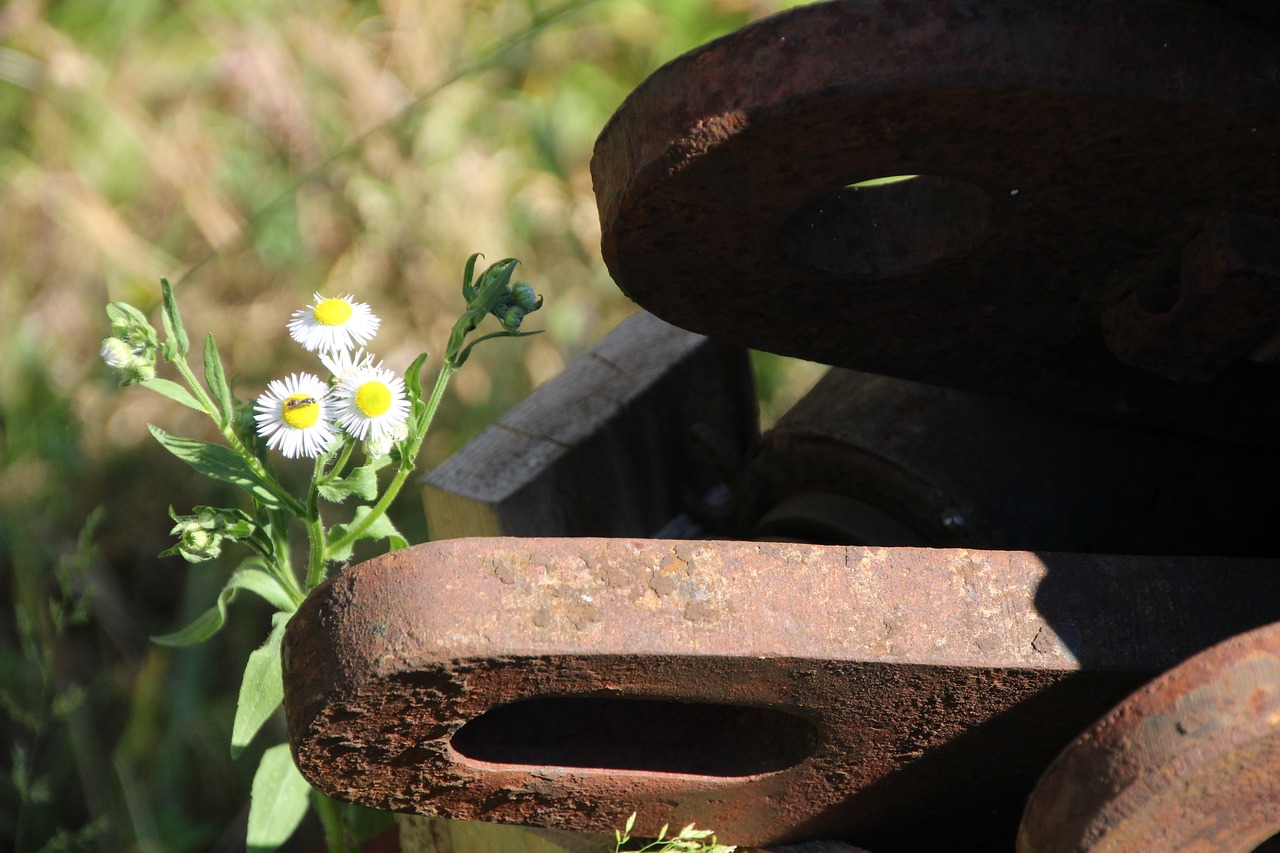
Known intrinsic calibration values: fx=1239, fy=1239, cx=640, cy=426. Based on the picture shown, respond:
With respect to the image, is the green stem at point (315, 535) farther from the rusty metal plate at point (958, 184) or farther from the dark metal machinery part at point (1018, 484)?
the dark metal machinery part at point (1018, 484)

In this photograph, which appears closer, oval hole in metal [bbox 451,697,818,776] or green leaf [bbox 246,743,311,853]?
oval hole in metal [bbox 451,697,818,776]

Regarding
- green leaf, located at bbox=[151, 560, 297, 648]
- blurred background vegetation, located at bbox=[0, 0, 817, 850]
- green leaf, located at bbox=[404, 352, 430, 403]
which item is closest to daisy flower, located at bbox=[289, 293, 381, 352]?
green leaf, located at bbox=[404, 352, 430, 403]

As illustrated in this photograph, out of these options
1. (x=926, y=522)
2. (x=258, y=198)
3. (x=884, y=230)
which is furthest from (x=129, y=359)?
(x=258, y=198)

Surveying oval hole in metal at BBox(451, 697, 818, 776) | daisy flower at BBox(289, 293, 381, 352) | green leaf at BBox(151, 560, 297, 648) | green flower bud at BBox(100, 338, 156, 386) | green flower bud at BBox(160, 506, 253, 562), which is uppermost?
green flower bud at BBox(100, 338, 156, 386)

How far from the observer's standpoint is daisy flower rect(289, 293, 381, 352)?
122 centimetres

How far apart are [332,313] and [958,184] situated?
629 mm

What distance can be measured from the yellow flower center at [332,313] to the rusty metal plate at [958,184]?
0.29 metres

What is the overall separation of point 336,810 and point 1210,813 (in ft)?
3.18

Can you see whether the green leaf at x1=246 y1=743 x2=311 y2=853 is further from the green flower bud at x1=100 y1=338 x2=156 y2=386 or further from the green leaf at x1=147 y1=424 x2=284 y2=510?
the green flower bud at x1=100 y1=338 x2=156 y2=386


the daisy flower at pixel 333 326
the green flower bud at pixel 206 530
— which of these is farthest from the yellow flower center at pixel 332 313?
the green flower bud at pixel 206 530

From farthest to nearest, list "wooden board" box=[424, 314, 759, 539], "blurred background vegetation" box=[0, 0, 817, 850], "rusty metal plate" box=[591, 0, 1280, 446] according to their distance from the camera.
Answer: "blurred background vegetation" box=[0, 0, 817, 850] → "wooden board" box=[424, 314, 759, 539] → "rusty metal plate" box=[591, 0, 1280, 446]

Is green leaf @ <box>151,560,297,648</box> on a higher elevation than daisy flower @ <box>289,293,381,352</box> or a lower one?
lower

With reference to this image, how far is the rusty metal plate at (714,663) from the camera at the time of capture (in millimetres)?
888

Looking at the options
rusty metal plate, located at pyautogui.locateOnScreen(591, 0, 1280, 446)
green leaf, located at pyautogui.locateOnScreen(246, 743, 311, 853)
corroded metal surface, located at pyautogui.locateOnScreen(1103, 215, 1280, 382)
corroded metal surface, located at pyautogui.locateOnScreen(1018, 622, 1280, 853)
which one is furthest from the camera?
green leaf, located at pyautogui.locateOnScreen(246, 743, 311, 853)
